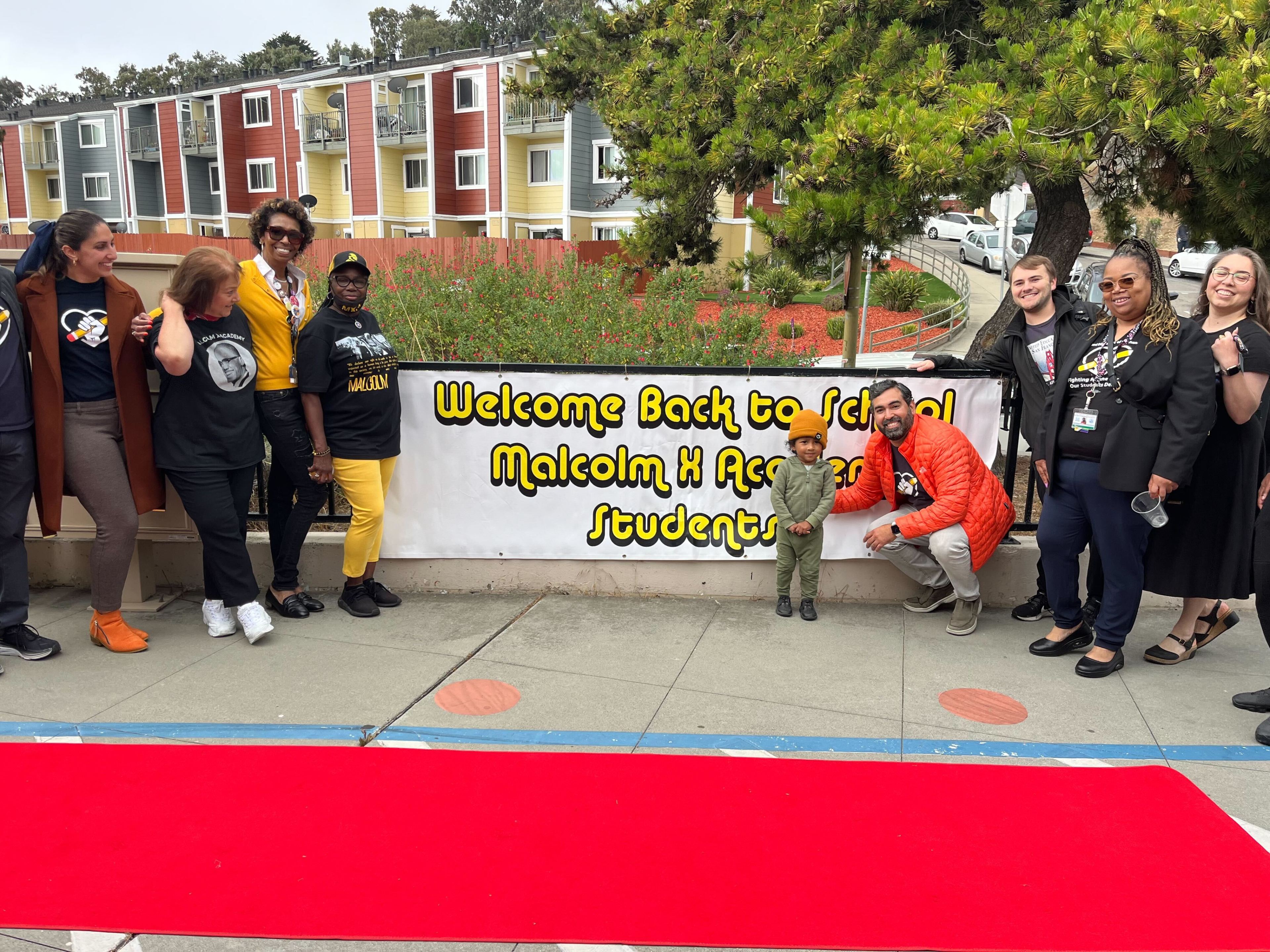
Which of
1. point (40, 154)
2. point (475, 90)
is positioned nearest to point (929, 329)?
point (475, 90)

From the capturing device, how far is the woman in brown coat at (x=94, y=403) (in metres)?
4.66

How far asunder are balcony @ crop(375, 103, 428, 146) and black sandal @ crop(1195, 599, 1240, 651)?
3871cm

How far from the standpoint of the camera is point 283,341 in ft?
17.1

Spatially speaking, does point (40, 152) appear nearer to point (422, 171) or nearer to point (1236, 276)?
point (422, 171)

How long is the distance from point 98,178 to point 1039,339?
57.9 m

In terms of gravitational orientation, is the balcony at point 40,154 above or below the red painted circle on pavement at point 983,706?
above

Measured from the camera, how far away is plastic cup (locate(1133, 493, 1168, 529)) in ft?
14.8

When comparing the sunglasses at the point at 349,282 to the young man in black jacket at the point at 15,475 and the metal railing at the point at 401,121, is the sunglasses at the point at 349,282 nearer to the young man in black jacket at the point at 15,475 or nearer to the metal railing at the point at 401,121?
the young man in black jacket at the point at 15,475

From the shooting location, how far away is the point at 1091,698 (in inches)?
181

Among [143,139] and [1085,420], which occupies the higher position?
[143,139]

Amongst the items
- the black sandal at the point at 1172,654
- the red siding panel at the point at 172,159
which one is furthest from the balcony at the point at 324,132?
the black sandal at the point at 1172,654

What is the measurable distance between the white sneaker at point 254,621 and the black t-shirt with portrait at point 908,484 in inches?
134

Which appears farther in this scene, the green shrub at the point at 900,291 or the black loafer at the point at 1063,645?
the green shrub at the point at 900,291

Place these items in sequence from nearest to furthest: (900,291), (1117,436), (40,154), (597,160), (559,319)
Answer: (1117,436)
(559,319)
(900,291)
(597,160)
(40,154)
